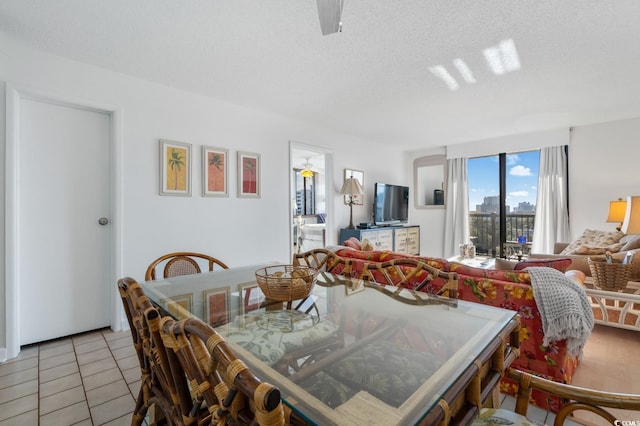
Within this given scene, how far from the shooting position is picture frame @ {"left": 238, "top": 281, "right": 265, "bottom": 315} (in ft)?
4.50

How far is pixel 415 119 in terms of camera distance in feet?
13.6

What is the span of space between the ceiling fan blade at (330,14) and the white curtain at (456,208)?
4973 mm

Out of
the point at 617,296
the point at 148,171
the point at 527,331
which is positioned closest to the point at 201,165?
the point at 148,171

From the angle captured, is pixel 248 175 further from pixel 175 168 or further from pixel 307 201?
pixel 307 201

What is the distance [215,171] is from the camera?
3318 mm

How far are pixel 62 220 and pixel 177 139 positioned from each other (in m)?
1.21

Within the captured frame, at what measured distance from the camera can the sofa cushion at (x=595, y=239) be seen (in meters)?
3.64

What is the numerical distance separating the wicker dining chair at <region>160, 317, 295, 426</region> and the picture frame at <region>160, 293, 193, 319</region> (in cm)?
58

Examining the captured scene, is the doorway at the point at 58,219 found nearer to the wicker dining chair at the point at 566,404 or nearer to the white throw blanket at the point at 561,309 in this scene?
the wicker dining chair at the point at 566,404

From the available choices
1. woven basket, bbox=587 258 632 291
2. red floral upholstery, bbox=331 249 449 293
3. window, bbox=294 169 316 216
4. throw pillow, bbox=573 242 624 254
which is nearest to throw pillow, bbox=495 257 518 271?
red floral upholstery, bbox=331 249 449 293

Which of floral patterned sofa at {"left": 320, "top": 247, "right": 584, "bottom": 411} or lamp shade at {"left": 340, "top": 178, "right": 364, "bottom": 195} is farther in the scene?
lamp shade at {"left": 340, "top": 178, "right": 364, "bottom": 195}

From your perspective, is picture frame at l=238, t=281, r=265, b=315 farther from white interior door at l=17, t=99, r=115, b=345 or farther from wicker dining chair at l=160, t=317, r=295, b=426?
white interior door at l=17, t=99, r=115, b=345

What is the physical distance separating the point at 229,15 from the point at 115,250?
216 centimetres

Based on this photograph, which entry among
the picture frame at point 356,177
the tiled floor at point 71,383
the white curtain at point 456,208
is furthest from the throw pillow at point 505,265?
the white curtain at point 456,208
